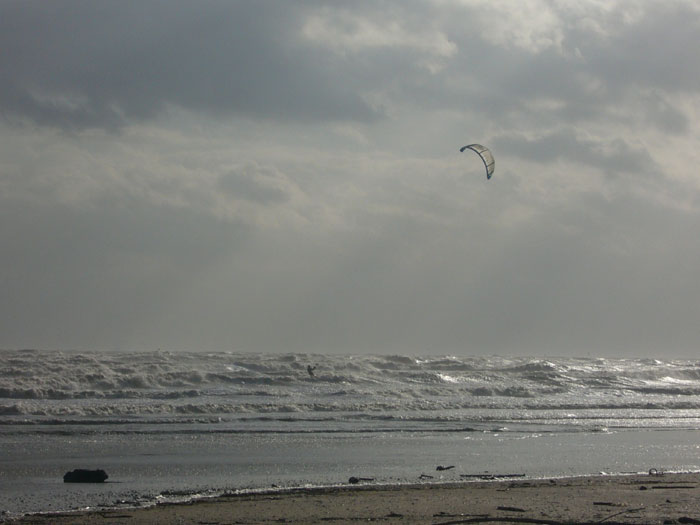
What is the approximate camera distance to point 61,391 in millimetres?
27594

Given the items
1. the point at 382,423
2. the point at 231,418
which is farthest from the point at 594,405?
the point at 231,418

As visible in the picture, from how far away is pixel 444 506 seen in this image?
9242mm

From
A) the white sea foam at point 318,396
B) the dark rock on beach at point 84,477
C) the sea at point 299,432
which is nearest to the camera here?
the dark rock on beach at point 84,477

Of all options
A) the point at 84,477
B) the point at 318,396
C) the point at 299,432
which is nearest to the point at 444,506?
the point at 84,477

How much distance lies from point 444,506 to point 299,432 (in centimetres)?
952

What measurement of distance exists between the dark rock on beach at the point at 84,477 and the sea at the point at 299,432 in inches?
7.6

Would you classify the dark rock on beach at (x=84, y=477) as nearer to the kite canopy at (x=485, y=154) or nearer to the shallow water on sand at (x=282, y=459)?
the shallow water on sand at (x=282, y=459)

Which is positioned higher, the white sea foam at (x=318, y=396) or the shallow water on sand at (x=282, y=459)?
the white sea foam at (x=318, y=396)

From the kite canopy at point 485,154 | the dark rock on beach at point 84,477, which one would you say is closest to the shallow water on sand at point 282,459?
the dark rock on beach at point 84,477

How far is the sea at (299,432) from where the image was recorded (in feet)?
39.2

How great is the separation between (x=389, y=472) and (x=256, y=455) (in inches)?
120

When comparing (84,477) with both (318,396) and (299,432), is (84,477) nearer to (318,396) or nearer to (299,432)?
(299,432)

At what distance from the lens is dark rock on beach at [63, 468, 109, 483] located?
11242 millimetres

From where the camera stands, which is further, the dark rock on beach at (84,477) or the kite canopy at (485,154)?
the kite canopy at (485,154)
